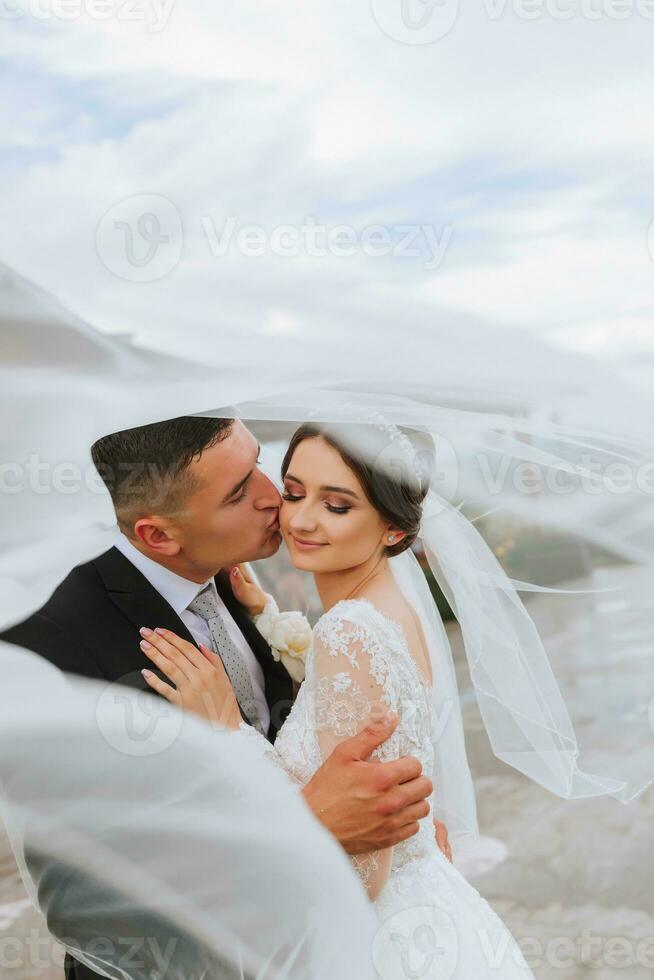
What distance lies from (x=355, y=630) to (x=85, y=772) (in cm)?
61

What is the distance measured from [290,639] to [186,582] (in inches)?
Result: 11.0

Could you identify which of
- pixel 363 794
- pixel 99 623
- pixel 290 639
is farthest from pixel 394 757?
pixel 99 623

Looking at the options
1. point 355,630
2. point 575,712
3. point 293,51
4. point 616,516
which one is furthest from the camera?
point 575,712

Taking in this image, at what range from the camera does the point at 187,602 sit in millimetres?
2398

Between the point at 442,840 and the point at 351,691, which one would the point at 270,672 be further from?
the point at 442,840

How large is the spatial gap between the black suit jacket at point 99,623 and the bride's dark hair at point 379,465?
40 cm

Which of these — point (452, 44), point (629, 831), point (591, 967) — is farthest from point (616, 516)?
point (629, 831)

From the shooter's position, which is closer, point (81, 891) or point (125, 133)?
point (81, 891)

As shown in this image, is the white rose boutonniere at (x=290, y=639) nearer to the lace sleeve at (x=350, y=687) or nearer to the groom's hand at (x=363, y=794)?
the lace sleeve at (x=350, y=687)

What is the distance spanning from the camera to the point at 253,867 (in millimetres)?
2047

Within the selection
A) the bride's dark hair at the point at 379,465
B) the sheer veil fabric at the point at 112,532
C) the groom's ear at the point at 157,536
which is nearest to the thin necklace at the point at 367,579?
the bride's dark hair at the point at 379,465

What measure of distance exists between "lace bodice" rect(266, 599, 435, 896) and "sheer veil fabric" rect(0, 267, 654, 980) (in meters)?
0.14

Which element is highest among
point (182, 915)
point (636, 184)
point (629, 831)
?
point (636, 184)

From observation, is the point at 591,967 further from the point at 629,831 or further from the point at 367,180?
the point at 367,180
